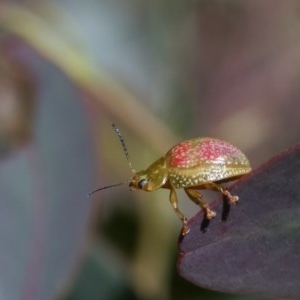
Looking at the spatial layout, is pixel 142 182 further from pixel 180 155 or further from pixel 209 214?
pixel 209 214

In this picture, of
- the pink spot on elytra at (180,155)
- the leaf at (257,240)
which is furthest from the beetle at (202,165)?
the leaf at (257,240)

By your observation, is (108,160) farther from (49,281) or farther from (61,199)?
(49,281)

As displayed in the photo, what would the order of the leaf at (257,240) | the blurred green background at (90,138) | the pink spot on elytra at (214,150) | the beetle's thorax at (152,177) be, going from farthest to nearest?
the blurred green background at (90,138), the beetle's thorax at (152,177), the pink spot on elytra at (214,150), the leaf at (257,240)

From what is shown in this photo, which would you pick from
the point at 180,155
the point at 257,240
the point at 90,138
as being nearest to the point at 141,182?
the point at 180,155

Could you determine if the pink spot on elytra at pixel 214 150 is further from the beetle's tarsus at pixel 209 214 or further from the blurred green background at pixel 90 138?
the blurred green background at pixel 90 138

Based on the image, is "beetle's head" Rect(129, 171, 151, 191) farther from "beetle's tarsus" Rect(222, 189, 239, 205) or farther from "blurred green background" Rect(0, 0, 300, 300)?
"beetle's tarsus" Rect(222, 189, 239, 205)
